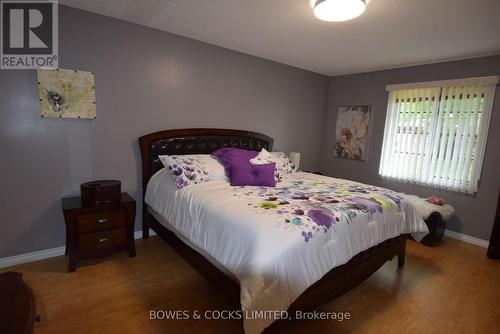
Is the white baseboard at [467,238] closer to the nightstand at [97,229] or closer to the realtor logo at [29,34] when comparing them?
the nightstand at [97,229]

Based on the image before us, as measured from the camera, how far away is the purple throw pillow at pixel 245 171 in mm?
2660

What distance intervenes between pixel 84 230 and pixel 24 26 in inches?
73.9

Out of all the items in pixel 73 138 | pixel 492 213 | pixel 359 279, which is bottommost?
pixel 359 279

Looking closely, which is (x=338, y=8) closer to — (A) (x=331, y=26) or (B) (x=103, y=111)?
(A) (x=331, y=26)

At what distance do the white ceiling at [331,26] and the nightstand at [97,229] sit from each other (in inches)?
72.0

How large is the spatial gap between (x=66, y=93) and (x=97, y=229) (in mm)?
1321

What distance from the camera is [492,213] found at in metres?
3.20

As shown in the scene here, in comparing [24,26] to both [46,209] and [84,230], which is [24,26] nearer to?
[46,209]

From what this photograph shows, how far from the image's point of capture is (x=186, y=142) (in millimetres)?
3125

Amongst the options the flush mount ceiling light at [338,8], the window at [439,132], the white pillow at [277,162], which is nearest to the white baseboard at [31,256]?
the white pillow at [277,162]

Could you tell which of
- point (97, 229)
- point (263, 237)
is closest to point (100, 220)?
point (97, 229)

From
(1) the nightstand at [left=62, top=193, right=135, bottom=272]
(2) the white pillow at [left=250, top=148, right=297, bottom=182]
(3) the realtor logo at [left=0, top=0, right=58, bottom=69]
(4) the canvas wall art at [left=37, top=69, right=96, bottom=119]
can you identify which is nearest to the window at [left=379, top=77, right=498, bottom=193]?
(2) the white pillow at [left=250, top=148, right=297, bottom=182]

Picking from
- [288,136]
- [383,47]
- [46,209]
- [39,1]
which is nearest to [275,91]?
[288,136]

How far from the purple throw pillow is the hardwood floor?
1.00 m
